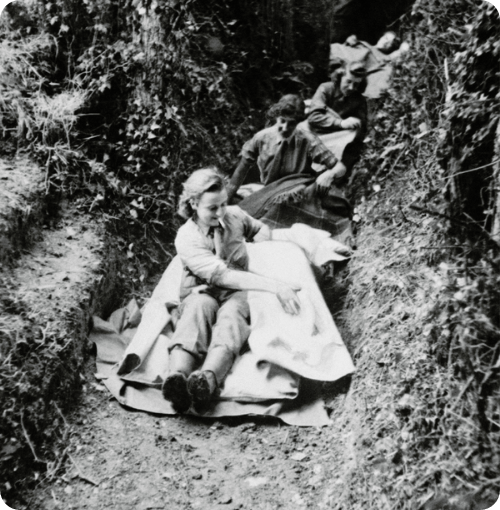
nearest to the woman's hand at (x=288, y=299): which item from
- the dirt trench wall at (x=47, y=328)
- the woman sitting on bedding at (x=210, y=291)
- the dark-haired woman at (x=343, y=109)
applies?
the woman sitting on bedding at (x=210, y=291)

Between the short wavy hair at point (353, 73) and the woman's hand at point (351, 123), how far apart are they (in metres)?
0.22

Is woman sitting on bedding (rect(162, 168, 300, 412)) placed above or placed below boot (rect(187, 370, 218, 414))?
above

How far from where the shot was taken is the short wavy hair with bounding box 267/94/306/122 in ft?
14.6

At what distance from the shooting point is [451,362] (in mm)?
3090

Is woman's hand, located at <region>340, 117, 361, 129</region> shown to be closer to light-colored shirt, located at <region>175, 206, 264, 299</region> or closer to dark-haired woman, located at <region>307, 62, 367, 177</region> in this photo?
dark-haired woman, located at <region>307, 62, 367, 177</region>

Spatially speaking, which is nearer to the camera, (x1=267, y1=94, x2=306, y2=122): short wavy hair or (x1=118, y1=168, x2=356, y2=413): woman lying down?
(x1=118, y1=168, x2=356, y2=413): woman lying down

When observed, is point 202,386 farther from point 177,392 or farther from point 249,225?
point 249,225

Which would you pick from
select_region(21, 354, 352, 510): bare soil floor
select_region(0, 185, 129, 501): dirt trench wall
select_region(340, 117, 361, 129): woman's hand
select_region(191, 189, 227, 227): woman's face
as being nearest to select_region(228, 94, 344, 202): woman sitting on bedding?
select_region(340, 117, 361, 129): woman's hand

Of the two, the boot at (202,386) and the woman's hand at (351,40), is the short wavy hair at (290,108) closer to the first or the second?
the woman's hand at (351,40)

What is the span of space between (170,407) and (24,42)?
3.04 m

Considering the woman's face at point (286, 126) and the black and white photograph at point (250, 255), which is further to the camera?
the woman's face at point (286, 126)

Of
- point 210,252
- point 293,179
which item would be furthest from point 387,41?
point 210,252

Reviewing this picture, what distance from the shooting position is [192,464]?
3424mm

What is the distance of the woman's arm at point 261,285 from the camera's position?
3.80 meters
